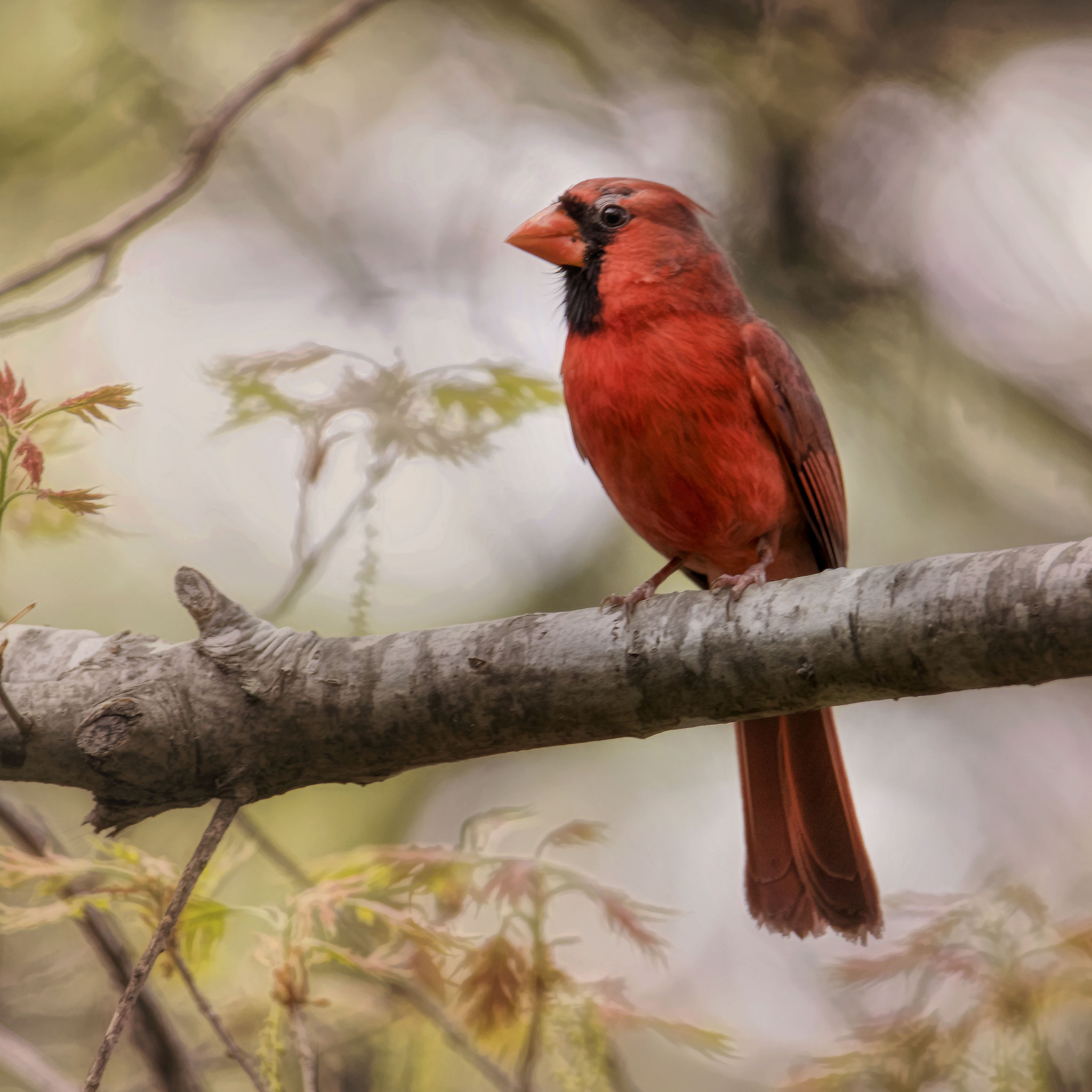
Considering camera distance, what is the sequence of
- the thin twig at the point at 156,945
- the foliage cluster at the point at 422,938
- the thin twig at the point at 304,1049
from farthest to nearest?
the foliage cluster at the point at 422,938 → the thin twig at the point at 304,1049 → the thin twig at the point at 156,945

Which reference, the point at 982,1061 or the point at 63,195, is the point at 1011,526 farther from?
the point at 63,195

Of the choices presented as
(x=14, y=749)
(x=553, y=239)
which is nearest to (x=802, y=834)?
(x=553, y=239)

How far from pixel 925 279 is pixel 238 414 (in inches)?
90.6

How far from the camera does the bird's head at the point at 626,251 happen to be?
2.37 metres

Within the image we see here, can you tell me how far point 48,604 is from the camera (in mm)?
2838

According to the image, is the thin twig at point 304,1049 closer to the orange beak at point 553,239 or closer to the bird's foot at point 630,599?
the bird's foot at point 630,599

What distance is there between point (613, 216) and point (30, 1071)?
1903 mm

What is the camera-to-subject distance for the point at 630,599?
1.76 metres

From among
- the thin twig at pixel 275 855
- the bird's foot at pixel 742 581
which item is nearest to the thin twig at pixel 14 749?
the thin twig at pixel 275 855

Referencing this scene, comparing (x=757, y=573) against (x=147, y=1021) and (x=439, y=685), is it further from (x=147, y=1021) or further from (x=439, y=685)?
(x=147, y=1021)

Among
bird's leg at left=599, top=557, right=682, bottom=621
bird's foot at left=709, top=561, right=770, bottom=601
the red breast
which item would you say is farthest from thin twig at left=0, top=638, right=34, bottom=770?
the red breast

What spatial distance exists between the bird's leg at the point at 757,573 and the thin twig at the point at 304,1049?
30.4 inches

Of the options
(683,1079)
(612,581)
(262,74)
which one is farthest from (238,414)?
(683,1079)

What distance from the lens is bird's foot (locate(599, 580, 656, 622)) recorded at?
64.1 inches
